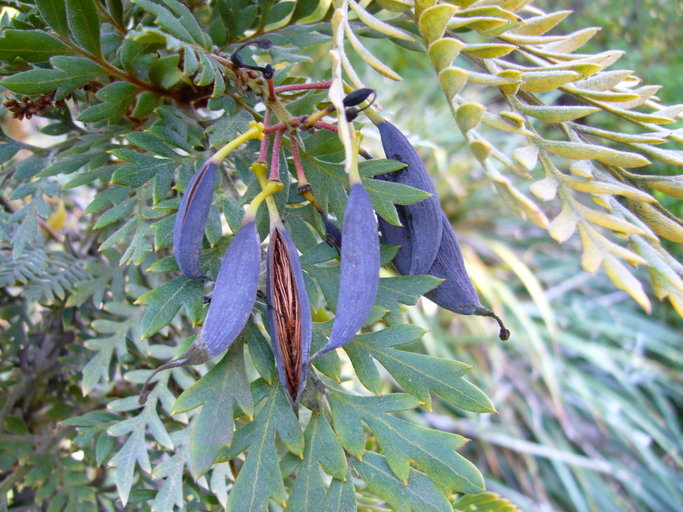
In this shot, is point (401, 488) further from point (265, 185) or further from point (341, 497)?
point (265, 185)

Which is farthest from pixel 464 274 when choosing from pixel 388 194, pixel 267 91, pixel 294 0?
pixel 294 0

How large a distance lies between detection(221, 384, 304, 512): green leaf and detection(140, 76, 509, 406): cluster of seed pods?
3 cm

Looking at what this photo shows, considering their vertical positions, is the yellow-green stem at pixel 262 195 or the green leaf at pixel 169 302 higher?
the yellow-green stem at pixel 262 195

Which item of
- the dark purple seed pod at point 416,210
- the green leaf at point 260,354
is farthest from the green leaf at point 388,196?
the green leaf at point 260,354

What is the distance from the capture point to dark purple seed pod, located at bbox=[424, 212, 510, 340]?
455mm

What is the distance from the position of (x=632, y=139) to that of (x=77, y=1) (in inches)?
18.4

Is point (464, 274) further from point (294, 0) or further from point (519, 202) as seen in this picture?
point (294, 0)

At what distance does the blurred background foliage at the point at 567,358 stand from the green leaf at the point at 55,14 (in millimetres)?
1441

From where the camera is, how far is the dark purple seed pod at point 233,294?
0.38 meters

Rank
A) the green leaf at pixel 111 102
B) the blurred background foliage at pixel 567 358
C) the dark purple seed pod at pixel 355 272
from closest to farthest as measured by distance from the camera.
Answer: the dark purple seed pod at pixel 355 272, the green leaf at pixel 111 102, the blurred background foliage at pixel 567 358

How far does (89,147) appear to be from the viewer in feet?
1.82

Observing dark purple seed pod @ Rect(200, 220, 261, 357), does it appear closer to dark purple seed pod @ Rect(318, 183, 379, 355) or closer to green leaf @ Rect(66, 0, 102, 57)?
dark purple seed pod @ Rect(318, 183, 379, 355)

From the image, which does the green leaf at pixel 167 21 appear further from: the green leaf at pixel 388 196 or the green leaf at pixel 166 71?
the green leaf at pixel 388 196

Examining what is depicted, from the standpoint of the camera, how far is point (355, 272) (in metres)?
0.38
